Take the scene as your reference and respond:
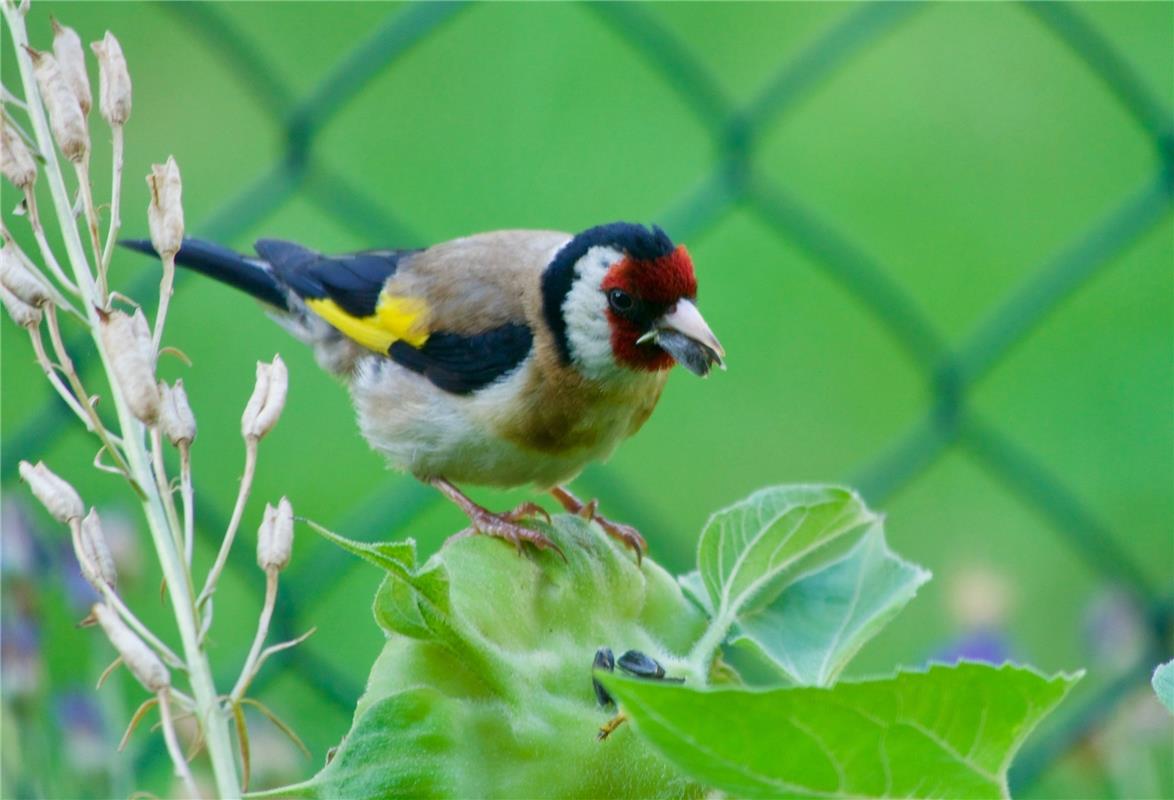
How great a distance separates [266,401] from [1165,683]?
0.24 meters

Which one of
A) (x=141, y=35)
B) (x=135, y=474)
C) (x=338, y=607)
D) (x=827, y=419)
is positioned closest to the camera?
(x=135, y=474)

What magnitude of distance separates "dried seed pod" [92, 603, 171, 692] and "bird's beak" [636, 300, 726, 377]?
61 cm

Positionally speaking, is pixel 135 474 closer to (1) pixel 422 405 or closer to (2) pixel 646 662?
(2) pixel 646 662

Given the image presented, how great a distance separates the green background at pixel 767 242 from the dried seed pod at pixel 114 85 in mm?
1286

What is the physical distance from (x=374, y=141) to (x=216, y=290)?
0.48m

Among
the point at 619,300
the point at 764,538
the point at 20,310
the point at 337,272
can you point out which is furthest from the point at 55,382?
the point at 337,272

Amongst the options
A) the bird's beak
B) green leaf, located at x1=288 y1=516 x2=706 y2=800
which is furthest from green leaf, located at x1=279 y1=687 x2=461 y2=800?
the bird's beak

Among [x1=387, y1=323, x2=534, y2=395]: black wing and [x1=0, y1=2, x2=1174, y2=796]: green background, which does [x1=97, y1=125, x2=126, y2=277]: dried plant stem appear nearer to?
[x1=387, y1=323, x2=534, y2=395]: black wing

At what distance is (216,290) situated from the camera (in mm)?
2898

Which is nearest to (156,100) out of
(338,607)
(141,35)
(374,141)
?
(141,35)

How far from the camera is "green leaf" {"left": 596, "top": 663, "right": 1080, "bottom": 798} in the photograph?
0.32 metres

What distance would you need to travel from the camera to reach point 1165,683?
0.41m

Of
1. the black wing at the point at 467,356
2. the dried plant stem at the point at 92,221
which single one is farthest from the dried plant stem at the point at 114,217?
the black wing at the point at 467,356

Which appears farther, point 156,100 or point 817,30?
point 817,30
